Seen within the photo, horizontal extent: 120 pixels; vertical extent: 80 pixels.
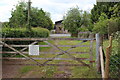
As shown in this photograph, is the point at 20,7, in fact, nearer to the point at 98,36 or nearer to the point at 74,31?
the point at 74,31

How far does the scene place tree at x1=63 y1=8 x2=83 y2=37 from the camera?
19531mm

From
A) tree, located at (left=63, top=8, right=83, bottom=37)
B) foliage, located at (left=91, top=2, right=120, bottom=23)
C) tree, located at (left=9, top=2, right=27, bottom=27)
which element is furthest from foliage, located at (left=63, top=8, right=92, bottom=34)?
tree, located at (left=9, top=2, right=27, bottom=27)

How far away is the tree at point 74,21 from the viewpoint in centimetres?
1953

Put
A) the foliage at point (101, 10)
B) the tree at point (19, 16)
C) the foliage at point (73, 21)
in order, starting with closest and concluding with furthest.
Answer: the foliage at point (101, 10) < the tree at point (19, 16) < the foliage at point (73, 21)

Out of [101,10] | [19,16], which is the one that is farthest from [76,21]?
[19,16]

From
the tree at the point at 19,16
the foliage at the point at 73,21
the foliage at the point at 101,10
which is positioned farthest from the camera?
the foliage at the point at 73,21

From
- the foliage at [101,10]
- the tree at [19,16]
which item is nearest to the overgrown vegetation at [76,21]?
the foliage at [101,10]

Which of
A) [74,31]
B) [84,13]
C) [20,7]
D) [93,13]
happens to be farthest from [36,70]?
[84,13]

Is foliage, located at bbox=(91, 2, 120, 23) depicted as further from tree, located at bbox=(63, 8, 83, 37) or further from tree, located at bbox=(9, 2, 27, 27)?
tree, located at bbox=(9, 2, 27, 27)

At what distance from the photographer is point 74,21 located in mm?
19562

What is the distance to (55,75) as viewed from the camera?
316 centimetres

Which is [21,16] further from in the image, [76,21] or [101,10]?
[101,10]

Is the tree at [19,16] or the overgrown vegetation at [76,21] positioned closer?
the tree at [19,16]

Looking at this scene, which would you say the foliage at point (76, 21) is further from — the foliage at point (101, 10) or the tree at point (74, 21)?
the foliage at point (101, 10)
